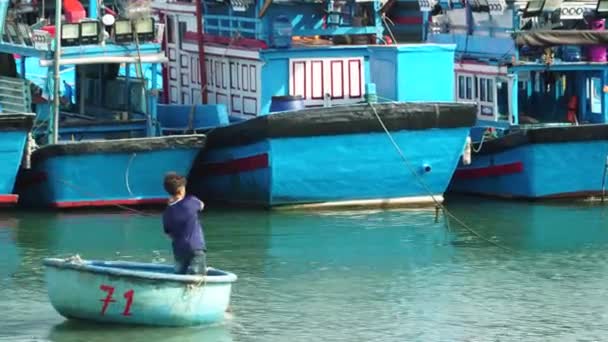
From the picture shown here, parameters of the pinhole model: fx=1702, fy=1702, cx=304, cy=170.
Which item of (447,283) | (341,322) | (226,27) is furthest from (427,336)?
(226,27)

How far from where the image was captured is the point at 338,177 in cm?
2323

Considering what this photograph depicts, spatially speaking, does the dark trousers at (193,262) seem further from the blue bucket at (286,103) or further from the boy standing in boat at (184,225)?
the blue bucket at (286,103)

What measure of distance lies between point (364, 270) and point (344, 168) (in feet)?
13.7

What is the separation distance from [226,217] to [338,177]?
5.37ft

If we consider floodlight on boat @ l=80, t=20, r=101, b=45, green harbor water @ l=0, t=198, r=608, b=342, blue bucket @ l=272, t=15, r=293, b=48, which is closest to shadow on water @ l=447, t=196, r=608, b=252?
green harbor water @ l=0, t=198, r=608, b=342

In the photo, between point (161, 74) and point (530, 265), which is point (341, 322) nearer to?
point (530, 265)

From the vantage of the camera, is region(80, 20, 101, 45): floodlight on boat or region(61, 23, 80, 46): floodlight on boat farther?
region(80, 20, 101, 45): floodlight on boat

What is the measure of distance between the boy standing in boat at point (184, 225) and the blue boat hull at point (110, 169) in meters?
8.24

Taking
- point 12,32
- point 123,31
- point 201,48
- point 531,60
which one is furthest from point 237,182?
point 531,60

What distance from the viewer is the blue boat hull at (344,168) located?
2289 cm

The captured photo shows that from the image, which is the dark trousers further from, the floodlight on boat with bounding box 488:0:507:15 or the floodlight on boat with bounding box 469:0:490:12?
the floodlight on boat with bounding box 469:0:490:12

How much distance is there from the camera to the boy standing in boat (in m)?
14.8

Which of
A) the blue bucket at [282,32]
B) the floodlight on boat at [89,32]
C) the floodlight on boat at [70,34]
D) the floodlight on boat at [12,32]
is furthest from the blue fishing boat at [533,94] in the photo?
the floodlight on boat at [12,32]

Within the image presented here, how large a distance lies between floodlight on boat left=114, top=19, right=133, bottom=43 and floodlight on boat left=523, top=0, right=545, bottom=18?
18.7 feet
